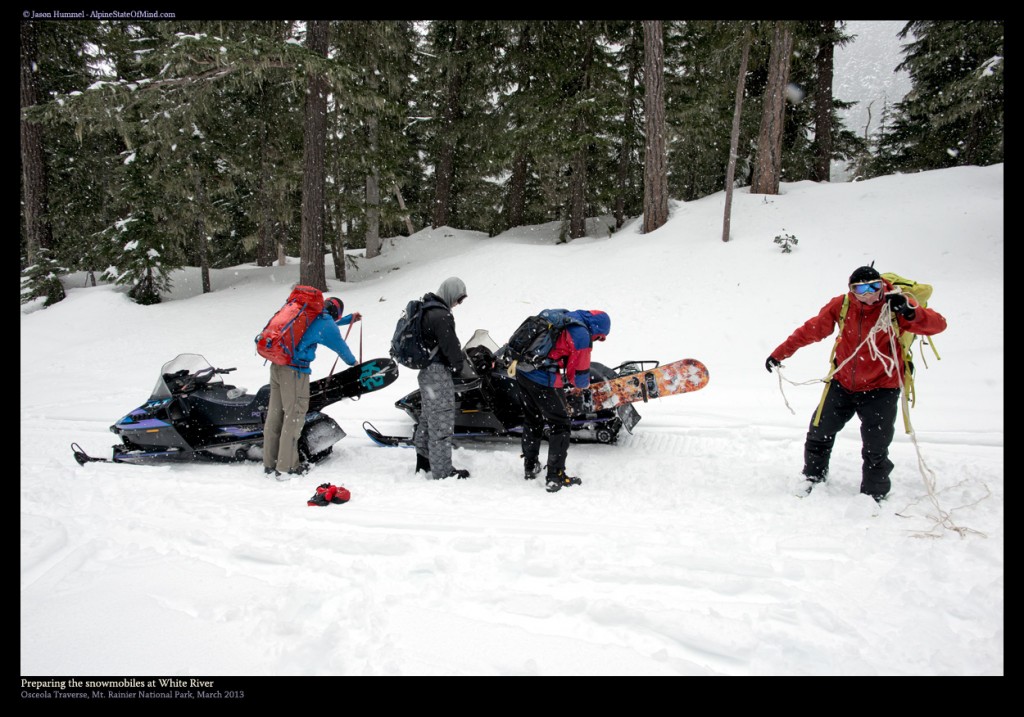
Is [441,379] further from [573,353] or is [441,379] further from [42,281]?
[42,281]

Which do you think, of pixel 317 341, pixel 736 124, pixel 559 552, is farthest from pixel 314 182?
pixel 559 552

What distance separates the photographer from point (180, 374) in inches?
222

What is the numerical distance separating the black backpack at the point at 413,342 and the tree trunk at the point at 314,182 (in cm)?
994

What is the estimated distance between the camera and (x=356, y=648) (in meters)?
2.46

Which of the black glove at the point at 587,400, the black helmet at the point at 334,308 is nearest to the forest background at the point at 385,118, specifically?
the black helmet at the point at 334,308

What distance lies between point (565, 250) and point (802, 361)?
337 inches

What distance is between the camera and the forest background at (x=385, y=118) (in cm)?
1205

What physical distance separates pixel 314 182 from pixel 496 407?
10.9 m

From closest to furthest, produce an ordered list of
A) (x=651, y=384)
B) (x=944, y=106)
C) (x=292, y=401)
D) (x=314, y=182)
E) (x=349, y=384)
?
(x=292, y=401) → (x=651, y=384) → (x=349, y=384) → (x=314, y=182) → (x=944, y=106)

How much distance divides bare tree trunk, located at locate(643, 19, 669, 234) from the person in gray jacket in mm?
10921
